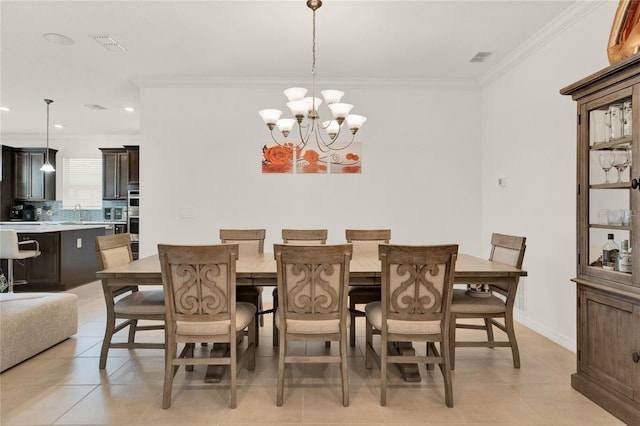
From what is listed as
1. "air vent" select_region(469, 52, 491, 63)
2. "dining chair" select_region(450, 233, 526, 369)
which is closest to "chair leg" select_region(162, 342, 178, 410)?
"dining chair" select_region(450, 233, 526, 369)

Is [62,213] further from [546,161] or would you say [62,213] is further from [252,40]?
[546,161]

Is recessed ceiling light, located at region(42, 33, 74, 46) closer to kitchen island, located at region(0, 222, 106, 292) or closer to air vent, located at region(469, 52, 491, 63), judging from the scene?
kitchen island, located at region(0, 222, 106, 292)

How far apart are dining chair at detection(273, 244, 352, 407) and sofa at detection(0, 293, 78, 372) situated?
208 cm

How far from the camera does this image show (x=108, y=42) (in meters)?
3.76

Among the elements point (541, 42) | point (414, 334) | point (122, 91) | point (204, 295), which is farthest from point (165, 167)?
point (541, 42)

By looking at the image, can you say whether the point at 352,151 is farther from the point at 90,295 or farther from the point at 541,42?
the point at 90,295

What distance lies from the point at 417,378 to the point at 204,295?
1516mm

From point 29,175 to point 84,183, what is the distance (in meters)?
1.02

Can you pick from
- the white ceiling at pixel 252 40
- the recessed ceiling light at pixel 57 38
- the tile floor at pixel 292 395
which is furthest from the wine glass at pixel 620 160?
the recessed ceiling light at pixel 57 38

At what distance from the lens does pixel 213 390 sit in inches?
97.8

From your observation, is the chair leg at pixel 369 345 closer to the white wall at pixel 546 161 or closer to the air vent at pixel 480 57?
the white wall at pixel 546 161

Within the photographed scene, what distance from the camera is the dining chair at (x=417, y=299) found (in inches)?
87.6

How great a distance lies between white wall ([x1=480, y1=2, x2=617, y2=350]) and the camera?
3.18 metres

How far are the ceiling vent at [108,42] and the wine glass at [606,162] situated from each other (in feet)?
13.6
